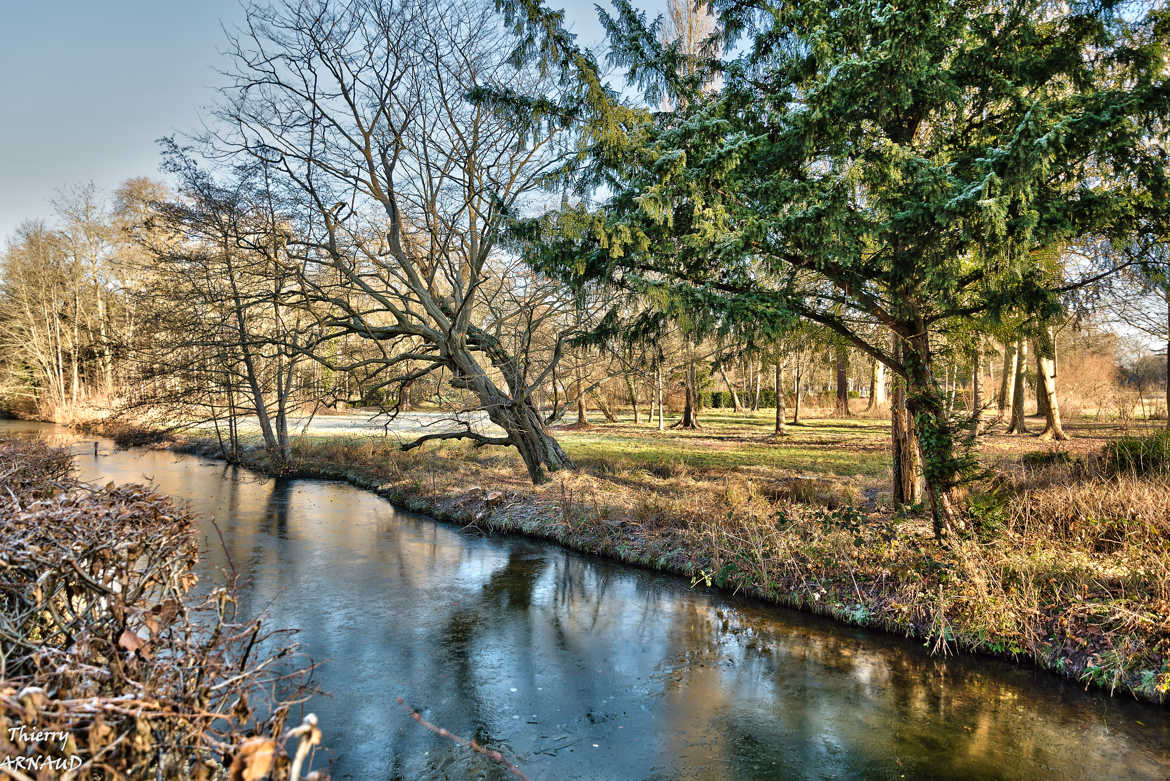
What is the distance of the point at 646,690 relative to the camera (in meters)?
6.20

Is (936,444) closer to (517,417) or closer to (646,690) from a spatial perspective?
(646,690)

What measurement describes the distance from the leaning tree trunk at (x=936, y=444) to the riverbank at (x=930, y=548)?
357mm

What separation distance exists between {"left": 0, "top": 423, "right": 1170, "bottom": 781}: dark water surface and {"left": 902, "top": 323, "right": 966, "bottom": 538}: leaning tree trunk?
186 cm

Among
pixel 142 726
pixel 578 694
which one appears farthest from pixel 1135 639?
pixel 142 726

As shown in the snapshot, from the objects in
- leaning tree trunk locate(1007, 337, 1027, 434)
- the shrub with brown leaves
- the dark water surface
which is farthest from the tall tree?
leaning tree trunk locate(1007, 337, 1027, 434)

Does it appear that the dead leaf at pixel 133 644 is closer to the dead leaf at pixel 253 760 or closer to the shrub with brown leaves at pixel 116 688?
the shrub with brown leaves at pixel 116 688

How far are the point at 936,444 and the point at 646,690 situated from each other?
4673mm

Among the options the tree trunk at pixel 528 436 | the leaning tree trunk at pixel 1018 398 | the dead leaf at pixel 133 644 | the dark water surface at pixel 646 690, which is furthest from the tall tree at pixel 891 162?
the leaning tree trunk at pixel 1018 398

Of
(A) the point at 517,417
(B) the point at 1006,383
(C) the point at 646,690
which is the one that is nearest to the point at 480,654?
(C) the point at 646,690

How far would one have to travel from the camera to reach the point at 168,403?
16484 millimetres

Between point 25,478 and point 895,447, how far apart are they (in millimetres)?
11366

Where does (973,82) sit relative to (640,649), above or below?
above

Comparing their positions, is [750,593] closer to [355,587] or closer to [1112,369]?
[355,587]

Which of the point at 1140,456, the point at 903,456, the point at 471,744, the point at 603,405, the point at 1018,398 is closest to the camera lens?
the point at 471,744
